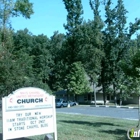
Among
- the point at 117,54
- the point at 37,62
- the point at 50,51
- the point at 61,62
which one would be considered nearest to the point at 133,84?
the point at 117,54

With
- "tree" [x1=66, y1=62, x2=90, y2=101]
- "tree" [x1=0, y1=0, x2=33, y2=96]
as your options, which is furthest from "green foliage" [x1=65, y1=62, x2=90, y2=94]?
"tree" [x1=0, y1=0, x2=33, y2=96]

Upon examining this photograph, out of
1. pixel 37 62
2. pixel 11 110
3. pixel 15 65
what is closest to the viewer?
pixel 11 110

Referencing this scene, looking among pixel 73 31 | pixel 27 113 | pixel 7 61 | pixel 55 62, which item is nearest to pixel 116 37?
pixel 73 31

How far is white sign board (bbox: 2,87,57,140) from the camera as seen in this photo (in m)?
7.80

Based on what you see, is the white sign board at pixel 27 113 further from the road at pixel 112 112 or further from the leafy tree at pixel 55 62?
the leafy tree at pixel 55 62

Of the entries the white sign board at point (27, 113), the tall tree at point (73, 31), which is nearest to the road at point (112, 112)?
the white sign board at point (27, 113)

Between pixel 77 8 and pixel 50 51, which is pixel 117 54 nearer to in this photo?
pixel 77 8

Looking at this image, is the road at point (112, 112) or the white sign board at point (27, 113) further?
the road at point (112, 112)

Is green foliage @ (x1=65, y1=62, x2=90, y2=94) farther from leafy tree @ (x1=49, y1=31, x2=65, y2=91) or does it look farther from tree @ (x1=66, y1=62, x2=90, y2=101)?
leafy tree @ (x1=49, y1=31, x2=65, y2=91)

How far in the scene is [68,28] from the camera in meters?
51.4

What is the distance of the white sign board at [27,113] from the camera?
25.6 feet

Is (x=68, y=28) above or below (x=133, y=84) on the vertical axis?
above

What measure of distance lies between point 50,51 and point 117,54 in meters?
23.1

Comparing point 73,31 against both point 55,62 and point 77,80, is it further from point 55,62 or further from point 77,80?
point 55,62
